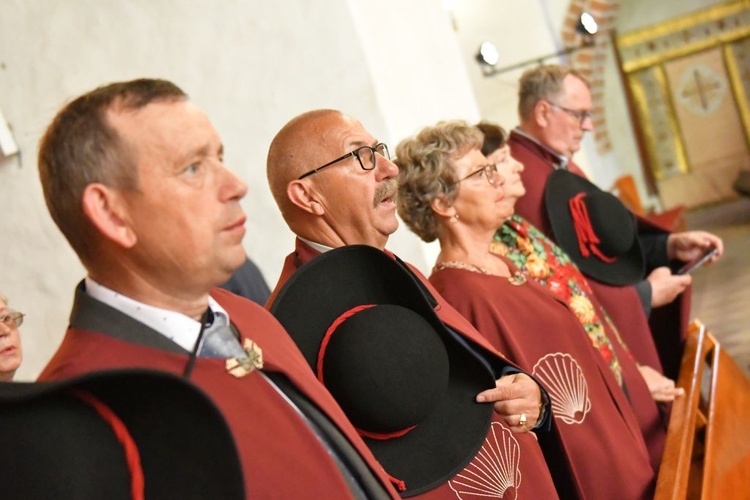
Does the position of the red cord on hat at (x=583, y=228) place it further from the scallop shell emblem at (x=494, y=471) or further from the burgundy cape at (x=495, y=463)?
the scallop shell emblem at (x=494, y=471)

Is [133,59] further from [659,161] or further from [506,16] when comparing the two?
[659,161]

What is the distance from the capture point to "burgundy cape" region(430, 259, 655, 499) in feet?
9.54

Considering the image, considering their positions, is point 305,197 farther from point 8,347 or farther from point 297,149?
point 8,347

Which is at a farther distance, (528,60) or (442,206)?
(528,60)

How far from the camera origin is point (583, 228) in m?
4.17

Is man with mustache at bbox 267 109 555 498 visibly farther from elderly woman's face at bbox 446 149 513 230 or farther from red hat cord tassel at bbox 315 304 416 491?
elderly woman's face at bbox 446 149 513 230

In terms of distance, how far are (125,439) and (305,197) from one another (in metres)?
1.21

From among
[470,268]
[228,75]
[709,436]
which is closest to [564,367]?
[470,268]

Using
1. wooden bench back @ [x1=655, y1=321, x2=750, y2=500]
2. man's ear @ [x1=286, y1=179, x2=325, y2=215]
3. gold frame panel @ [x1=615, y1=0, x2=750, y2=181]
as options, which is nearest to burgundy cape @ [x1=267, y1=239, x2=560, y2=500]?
man's ear @ [x1=286, y1=179, x2=325, y2=215]

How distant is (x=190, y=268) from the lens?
150 centimetres

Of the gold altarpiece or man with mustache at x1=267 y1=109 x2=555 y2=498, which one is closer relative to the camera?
man with mustache at x1=267 y1=109 x2=555 y2=498

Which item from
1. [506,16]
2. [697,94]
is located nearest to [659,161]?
[697,94]

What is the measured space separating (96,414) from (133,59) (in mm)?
3542

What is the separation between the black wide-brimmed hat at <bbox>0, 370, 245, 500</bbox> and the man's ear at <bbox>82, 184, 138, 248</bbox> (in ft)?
0.85
